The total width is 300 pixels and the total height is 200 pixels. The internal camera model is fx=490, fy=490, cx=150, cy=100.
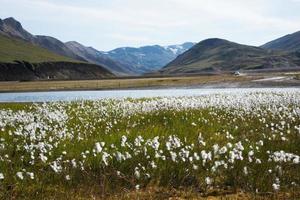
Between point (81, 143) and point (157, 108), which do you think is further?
point (157, 108)

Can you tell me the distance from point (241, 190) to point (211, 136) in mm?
5690

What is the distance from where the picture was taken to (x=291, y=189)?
10398mm

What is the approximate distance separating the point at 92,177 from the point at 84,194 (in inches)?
43.7

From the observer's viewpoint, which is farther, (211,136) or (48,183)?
(211,136)

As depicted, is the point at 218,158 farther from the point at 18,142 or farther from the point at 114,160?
the point at 18,142

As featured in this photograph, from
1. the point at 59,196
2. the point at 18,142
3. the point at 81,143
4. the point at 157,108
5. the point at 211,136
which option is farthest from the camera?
the point at 157,108

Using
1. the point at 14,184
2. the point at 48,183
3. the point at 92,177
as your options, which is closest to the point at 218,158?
the point at 92,177

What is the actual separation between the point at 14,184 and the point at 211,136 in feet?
24.8

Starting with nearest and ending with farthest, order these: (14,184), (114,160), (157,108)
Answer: (14,184) → (114,160) → (157,108)

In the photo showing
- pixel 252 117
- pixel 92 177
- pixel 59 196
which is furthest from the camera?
pixel 252 117

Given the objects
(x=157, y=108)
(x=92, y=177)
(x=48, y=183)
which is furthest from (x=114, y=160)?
(x=157, y=108)

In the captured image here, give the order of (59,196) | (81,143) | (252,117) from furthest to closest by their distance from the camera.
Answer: (252,117), (81,143), (59,196)

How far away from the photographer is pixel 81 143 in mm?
13992

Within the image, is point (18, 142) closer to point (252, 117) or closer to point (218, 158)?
point (218, 158)
